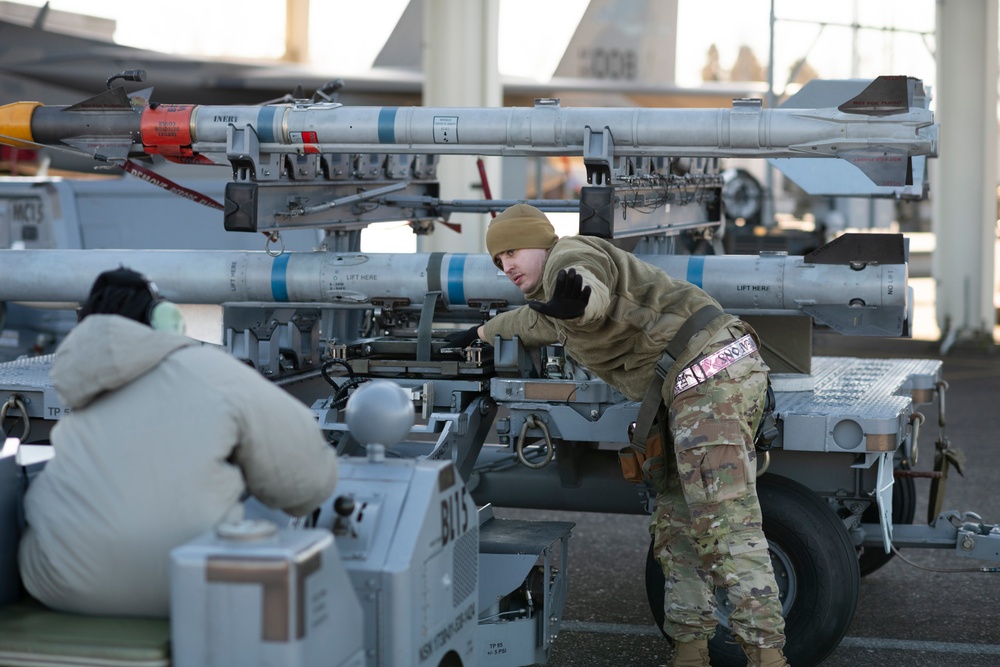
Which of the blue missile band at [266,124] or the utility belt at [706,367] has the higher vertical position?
the blue missile band at [266,124]

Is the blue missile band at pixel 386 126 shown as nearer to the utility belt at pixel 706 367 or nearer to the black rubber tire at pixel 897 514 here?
the utility belt at pixel 706 367

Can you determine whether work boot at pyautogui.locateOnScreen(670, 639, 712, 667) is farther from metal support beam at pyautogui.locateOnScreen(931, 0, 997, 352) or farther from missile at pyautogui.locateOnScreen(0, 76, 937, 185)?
metal support beam at pyautogui.locateOnScreen(931, 0, 997, 352)

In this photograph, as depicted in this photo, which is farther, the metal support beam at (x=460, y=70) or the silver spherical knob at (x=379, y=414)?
the metal support beam at (x=460, y=70)

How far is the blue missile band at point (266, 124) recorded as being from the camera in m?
5.06

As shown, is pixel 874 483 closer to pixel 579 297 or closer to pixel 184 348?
pixel 579 297

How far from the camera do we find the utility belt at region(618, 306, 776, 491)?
411cm

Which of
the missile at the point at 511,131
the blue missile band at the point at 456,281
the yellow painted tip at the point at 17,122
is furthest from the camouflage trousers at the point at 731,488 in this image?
the yellow painted tip at the point at 17,122

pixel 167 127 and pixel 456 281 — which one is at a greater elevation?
pixel 167 127

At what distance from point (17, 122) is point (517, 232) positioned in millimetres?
2641

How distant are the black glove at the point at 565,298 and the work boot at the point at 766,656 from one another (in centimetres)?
131

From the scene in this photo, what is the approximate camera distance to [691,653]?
433cm

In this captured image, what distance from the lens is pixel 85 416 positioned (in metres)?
2.89

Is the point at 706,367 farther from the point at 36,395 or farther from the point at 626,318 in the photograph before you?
the point at 36,395

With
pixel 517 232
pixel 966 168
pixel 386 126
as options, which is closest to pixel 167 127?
pixel 386 126
